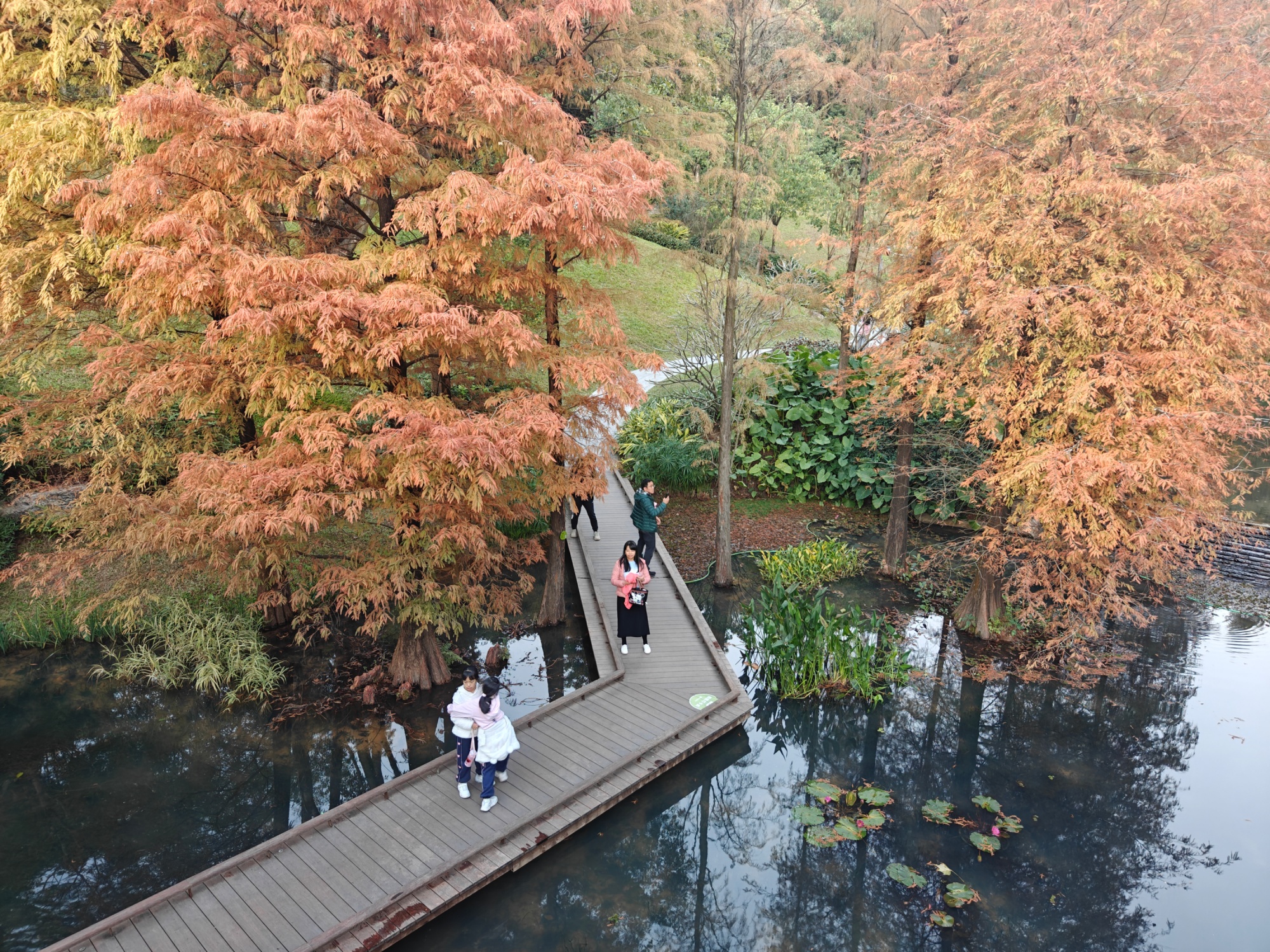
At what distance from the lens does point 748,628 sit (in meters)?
11.3

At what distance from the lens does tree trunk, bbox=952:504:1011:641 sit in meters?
11.4

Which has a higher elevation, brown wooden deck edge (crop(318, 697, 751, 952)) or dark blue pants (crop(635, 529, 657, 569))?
dark blue pants (crop(635, 529, 657, 569))

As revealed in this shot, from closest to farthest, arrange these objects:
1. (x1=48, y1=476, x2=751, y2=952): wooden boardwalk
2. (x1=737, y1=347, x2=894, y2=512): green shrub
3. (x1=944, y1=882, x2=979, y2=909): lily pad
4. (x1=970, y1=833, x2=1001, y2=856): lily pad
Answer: (x1=48, y1=476, x2=751, y2=952): wooden boardwalk → (x1=944, y1=882, x2=979, y2=909): lily pad → (x1=970, y1=833, x2=1001, y2=856): lily pad → (x1=737, y1=347, x2=894, y2=512): green shrub

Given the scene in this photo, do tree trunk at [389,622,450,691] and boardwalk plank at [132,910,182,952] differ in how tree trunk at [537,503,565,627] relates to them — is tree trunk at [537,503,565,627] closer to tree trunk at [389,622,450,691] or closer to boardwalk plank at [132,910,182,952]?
tree trunk at [389,622,450,691]

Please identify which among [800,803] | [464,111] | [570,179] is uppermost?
[464,111]

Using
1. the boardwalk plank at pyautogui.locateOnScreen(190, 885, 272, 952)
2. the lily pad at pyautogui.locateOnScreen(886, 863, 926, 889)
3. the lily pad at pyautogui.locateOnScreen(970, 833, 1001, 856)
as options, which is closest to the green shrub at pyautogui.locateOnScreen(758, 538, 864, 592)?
the lily pad at pyautogui.locateOnScreen(970, 833, 1001, 856)

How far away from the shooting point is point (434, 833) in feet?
22.6

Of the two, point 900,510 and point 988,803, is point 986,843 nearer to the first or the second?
point 988,803

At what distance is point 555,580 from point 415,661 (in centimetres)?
Answer: 243

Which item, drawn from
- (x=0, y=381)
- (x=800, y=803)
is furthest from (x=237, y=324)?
(x=0, y=381)

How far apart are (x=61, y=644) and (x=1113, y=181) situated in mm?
14838

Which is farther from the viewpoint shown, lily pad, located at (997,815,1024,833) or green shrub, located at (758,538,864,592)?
green shrub, located at (758,538,864,592)

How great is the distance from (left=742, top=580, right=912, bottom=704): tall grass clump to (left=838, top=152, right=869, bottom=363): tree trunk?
4.44 meters

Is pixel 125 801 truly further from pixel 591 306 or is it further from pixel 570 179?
pixel 570 179
